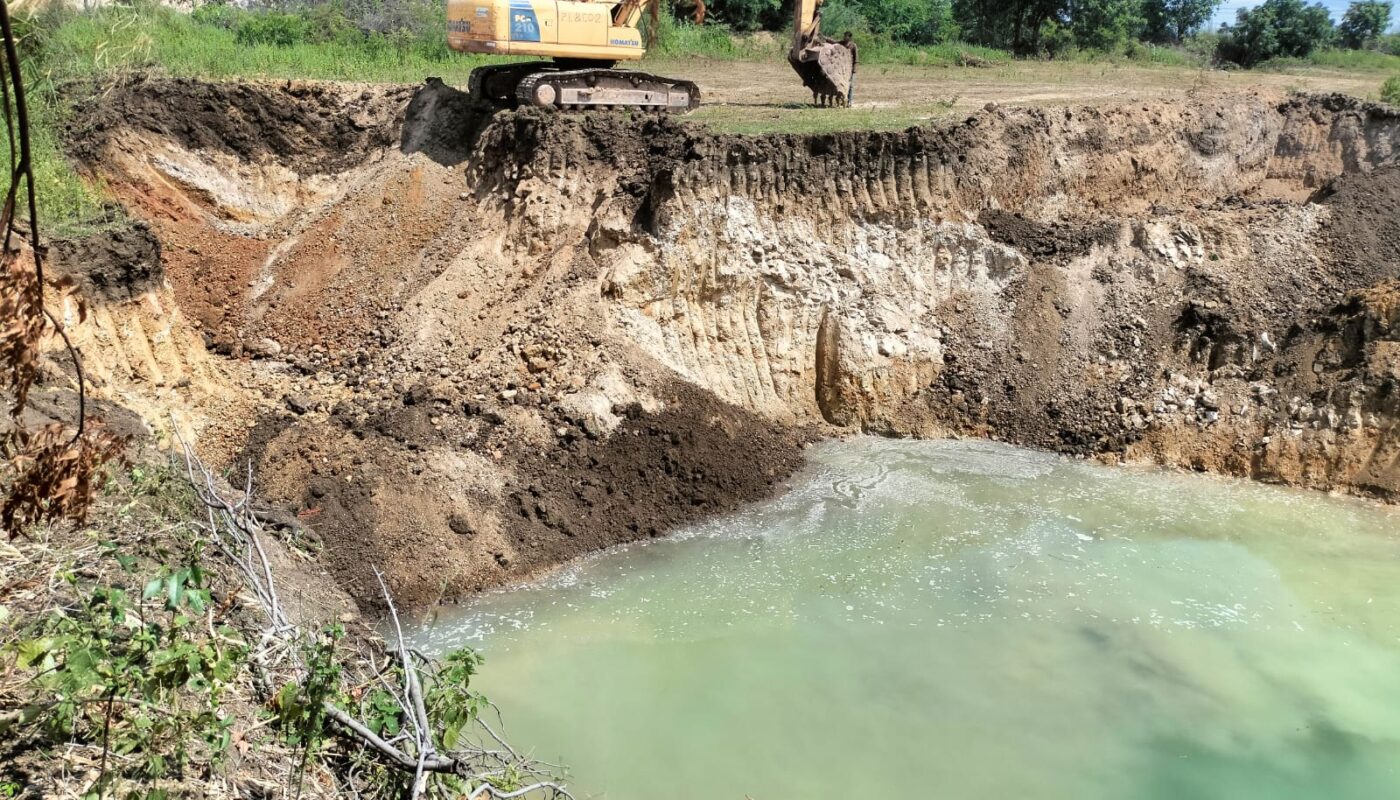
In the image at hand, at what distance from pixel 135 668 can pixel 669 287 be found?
8631 millimetres

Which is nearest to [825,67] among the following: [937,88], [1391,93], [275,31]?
[937,88]

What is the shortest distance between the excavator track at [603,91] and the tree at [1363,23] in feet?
73.4

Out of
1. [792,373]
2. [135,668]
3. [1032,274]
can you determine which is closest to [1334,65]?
[1032,274]

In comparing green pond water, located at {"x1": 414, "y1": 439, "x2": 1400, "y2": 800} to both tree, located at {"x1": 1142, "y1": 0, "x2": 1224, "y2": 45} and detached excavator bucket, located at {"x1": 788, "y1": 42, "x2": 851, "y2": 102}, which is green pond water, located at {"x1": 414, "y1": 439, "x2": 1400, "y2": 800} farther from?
tree, located at {"x1": 1142, "y1": 0, "x2": 1224, "y2": 45}

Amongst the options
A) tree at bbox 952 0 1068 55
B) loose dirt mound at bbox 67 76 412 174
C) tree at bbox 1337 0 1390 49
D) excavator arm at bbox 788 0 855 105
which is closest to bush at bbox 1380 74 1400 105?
excavator arm at bbox 788 0 855 105

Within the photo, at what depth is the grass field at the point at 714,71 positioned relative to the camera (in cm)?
1267

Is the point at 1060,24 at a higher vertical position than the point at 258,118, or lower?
higher

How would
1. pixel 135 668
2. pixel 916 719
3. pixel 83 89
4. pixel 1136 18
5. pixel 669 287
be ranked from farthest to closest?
1. pixel 1136 18
2. pixel 83 89
3. pixel 669 287
4. pixel 916 719
5. pixel 135 668

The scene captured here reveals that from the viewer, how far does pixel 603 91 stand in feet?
46.2

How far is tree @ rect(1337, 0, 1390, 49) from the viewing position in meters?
28.2

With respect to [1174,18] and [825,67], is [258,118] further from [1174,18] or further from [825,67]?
[1174,18]

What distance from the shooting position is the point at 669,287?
12.1 metres

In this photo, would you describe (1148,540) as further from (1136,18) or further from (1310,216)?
(1136,18)

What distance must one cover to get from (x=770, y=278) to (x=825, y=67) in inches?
186
